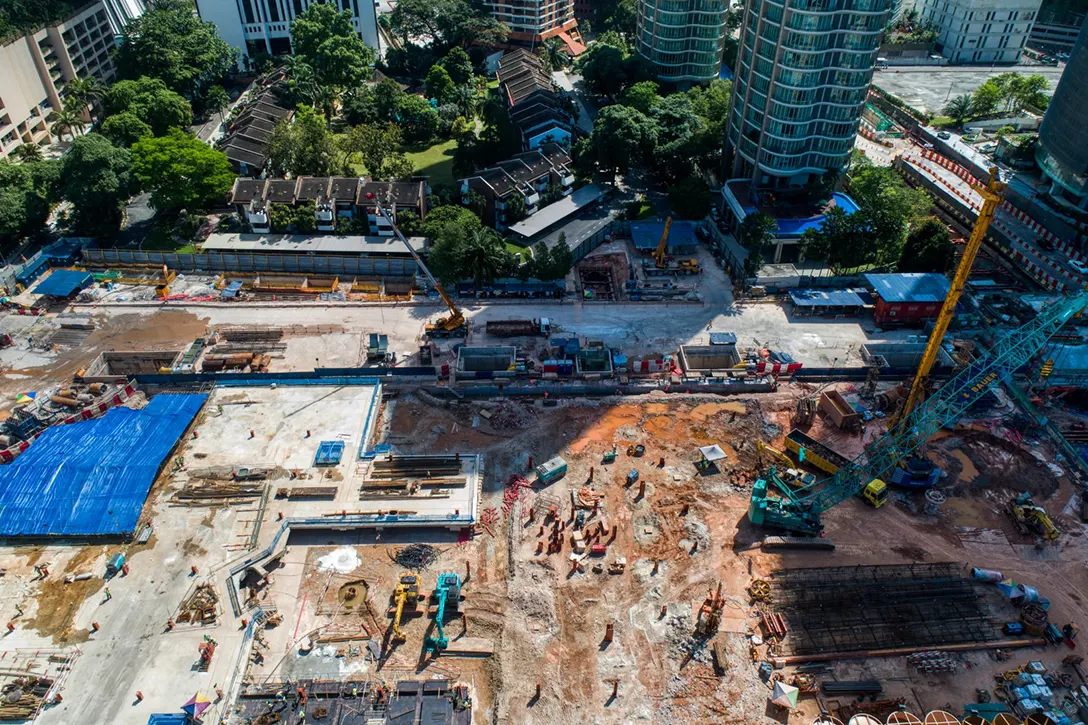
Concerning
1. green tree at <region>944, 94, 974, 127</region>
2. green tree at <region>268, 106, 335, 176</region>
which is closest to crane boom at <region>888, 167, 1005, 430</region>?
green tree at <region>944, 94, 974, 127</region>

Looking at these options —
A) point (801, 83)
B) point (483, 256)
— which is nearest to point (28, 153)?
point (483, 256)

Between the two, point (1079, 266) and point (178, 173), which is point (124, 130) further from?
point (1079, 266)

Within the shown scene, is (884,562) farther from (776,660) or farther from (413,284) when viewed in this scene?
(413,284)

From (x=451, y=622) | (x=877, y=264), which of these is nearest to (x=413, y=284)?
(x=451, y=622)

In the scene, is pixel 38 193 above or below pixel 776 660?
above

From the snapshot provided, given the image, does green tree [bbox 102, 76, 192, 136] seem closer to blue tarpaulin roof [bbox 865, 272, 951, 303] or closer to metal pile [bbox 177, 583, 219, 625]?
metal pile [bbox 177, 583, 219, 625]

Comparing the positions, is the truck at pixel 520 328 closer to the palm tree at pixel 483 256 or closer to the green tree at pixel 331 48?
the palm tree at pixel 483 256

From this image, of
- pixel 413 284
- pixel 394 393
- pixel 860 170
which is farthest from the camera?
pixel 860 170
